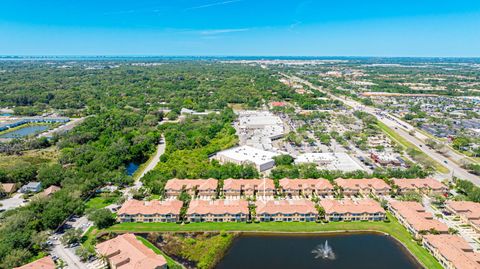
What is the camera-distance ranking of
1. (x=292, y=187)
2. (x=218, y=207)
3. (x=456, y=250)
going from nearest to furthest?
(x=456, y=250), (x=218, y=207), (x=292, y=187)

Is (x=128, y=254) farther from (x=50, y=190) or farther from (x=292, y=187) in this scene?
(x=292, y=187)

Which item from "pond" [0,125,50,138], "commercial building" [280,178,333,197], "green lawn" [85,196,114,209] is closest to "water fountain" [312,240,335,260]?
"commercial building" [280,178,333,197]

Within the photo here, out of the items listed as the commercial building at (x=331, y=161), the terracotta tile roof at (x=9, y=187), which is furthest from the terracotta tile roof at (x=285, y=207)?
the terracotta tile roof at (x=9, y=187)

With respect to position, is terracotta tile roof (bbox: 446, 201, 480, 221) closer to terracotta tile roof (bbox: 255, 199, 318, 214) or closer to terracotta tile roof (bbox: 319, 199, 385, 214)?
terracotta tile roof (bbox: 319, 199, 385, 214)

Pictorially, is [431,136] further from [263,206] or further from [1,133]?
[1,133]

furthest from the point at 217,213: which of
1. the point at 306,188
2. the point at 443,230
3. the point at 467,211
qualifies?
the point at 467,211

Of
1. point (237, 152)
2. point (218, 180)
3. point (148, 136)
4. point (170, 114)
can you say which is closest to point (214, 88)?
point (170, 114)
